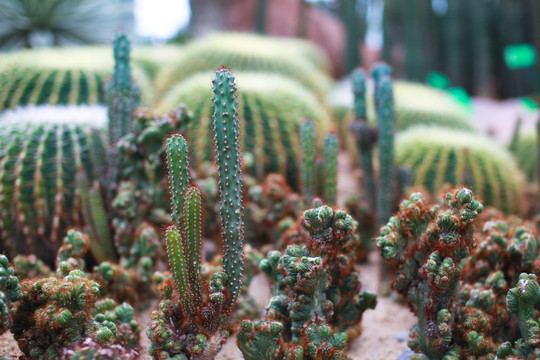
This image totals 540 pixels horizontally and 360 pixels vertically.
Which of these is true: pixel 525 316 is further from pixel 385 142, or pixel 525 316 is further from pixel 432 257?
pixel 385 142

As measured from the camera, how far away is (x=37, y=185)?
2.57 meters

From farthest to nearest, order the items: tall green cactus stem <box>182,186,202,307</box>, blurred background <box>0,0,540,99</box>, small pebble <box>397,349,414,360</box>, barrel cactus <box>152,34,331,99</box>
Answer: blurred background <box>0,0,540,99</box>
barrel cactus <box>152,34,331,99</box>
small pebble <box>397,349,414,360</box>
tall green cactus stem <box>182,186,202,307</box>

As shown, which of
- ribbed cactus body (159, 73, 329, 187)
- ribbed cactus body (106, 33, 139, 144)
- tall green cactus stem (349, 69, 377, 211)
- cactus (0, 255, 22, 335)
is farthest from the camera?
ribbed cactus body (159, 73, 329, 187)

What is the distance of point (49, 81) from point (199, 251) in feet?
7.05

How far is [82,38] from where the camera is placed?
6.37 m

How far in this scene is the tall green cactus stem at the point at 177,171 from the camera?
1.69m

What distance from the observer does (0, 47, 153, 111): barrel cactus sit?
10.7 ft

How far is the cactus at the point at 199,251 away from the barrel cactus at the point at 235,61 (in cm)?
237

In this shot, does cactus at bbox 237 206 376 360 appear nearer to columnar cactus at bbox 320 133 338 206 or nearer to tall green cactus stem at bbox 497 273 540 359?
columnar cactus at bbox 320 133 338 206

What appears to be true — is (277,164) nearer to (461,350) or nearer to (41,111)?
(41,111)

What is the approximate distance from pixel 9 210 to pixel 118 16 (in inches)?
193

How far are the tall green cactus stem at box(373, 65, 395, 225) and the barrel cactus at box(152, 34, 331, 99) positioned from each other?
4.76 ft

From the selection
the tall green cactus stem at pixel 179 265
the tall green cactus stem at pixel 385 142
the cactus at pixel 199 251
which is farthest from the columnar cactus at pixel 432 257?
the tall green cactus stem at pixel 385 142

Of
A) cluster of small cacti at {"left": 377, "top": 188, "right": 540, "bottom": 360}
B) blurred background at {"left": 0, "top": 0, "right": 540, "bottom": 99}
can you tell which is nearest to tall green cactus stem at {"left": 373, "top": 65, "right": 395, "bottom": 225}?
cluster of small cacti at {"left": 377, "top": 188, "right": 540, "bottom": 360}
